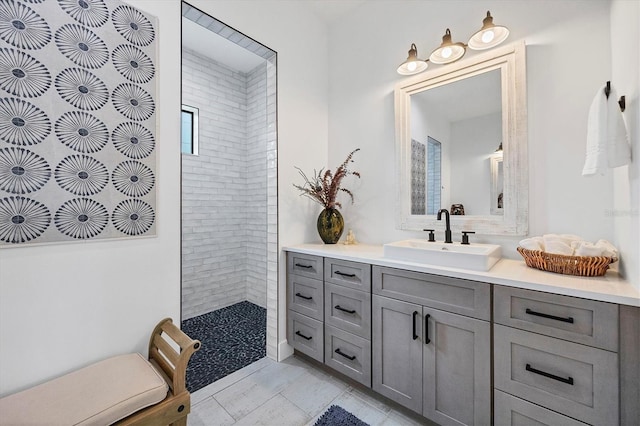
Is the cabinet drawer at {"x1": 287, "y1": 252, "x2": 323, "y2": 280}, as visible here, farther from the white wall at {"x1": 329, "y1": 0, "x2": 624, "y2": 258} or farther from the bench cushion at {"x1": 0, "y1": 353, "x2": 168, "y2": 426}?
the bench cushion at {"x1": 0, "y1": 353, "x2": 168, "y2": 426}

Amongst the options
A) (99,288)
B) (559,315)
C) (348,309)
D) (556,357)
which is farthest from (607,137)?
(99,288)

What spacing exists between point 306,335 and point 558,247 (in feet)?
5.65

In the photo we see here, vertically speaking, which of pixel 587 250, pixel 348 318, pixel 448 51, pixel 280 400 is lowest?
pixel 280 400

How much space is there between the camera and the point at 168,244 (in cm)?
165

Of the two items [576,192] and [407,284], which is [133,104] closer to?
[407,284]

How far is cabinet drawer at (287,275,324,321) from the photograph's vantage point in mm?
2051

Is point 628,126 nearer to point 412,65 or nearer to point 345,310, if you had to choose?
point 412,65

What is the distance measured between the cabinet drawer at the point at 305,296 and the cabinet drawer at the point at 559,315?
3.77ft

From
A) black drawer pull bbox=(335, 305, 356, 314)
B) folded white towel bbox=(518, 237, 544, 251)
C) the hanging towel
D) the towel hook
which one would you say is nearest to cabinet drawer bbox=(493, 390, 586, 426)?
folded white towel bbox=(518, 237, 544, 251)

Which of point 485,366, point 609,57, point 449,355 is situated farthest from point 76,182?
point 609,57

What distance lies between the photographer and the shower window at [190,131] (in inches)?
123

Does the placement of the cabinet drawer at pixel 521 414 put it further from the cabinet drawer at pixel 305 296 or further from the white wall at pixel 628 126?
the cabinet drawer at pixel 305 296

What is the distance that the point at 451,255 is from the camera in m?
1.48

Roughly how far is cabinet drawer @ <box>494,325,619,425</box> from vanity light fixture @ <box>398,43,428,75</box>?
182cm
